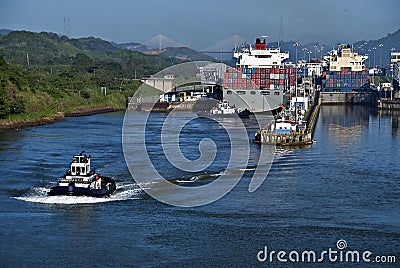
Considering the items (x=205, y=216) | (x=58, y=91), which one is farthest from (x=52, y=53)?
(x=205, y=216)

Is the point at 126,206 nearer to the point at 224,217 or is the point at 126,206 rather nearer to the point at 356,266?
the point at 224,217

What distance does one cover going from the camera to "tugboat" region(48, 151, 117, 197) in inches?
316

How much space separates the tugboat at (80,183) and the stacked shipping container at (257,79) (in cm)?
1520

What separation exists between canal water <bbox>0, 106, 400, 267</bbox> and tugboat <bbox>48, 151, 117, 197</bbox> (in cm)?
11

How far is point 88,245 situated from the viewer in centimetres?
642

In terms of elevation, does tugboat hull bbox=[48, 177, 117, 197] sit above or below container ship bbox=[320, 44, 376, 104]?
below

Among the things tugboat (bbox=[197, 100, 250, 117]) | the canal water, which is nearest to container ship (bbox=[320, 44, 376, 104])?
tugboat (bbox=[197, 100, 250, 117])

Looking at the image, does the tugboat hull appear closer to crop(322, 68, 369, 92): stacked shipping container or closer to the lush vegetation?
the lush vegetation

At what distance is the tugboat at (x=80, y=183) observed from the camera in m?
8.02

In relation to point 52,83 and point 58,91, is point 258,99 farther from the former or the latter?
point 52,83

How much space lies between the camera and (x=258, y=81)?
914 inches

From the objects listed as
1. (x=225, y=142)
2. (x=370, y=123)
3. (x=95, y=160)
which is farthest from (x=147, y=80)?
(x=95, y=160)

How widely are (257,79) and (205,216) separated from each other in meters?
16.2

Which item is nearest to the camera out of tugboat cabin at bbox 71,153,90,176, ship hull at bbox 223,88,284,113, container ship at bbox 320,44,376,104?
tugboat cabin at bbox 71,153,90,176
